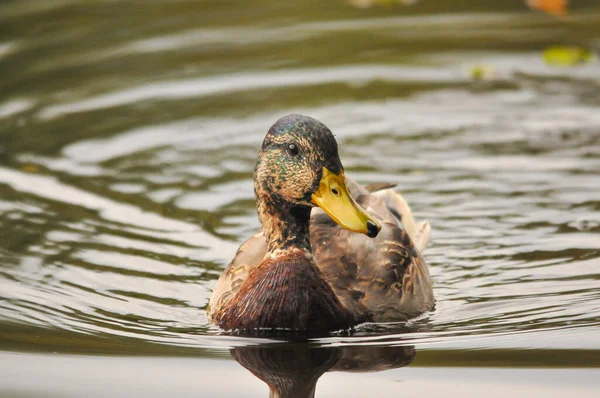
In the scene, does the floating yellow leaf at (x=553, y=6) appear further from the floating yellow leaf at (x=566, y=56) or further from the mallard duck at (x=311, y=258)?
the mallard duck at (x=311, y=258)

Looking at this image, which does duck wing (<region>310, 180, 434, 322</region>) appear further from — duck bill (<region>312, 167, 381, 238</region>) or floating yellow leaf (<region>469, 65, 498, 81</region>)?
floating yellow leaf (<region>469, 65, 498, 81</region>)

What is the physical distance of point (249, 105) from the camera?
39.8ft

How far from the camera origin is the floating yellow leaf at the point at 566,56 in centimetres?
1272

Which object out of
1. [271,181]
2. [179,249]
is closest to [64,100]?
[179,249]

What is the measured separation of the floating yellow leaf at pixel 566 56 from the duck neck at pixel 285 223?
20.8 ft

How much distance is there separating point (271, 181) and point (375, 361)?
1.21 m

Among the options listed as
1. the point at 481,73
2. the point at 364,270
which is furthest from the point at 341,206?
the point at 481,73

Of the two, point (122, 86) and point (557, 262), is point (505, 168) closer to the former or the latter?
point (557, 262)

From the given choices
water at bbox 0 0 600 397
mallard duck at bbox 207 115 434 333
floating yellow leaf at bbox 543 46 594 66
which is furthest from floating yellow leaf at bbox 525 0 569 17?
mallard duck at bbox 207 115 434 333

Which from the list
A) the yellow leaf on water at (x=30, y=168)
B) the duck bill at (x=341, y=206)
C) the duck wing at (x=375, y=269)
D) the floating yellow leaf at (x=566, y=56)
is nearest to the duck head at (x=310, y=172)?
the duck bill at (x=341, y=206)

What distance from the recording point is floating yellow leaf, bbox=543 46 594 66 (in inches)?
501

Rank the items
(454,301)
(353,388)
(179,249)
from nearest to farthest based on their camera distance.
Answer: (353,388) → (454,301) → (179,249)

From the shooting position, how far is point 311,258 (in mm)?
7176

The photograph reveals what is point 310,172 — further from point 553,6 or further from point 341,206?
point 553,6
